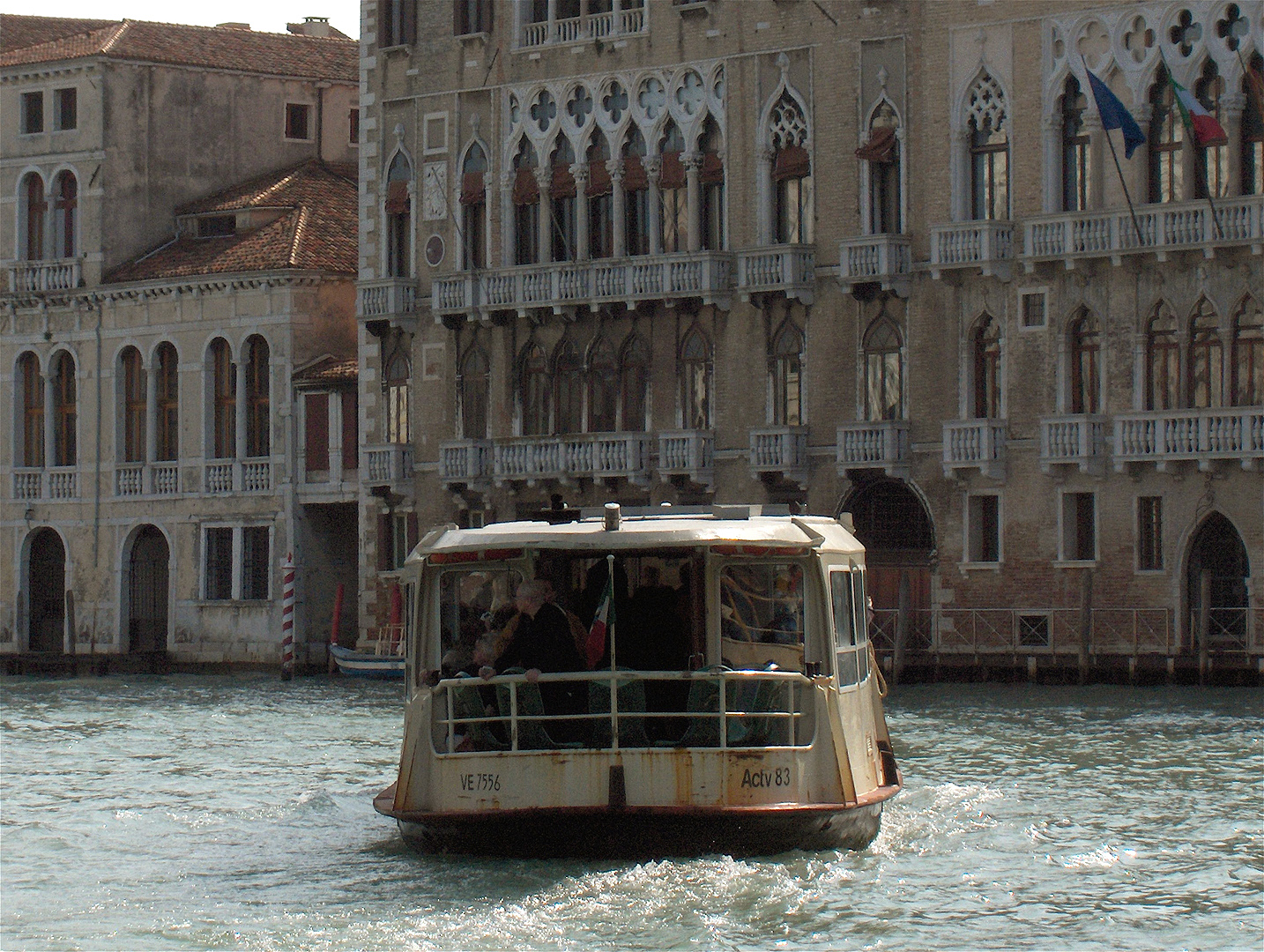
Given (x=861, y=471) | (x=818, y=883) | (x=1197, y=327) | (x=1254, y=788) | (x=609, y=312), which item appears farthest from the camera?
(x=609, y=312)

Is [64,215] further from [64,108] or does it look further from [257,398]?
[257,398]

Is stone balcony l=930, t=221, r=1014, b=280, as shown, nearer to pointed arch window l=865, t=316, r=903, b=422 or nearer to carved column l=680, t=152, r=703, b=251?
pointed arch window l=865, t=316, r=903, b=422

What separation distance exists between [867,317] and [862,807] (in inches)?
780

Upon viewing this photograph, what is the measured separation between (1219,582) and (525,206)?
12396 millimetres

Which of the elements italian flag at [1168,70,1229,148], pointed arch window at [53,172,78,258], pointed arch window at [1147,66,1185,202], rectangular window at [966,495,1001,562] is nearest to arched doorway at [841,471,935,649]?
rectangular window at [966,495,1001,562]

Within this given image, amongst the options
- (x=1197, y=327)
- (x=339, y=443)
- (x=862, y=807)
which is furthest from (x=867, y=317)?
(x=862, y=807)

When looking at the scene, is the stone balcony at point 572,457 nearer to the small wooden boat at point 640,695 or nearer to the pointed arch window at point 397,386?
the pointed arch window at point 397,386

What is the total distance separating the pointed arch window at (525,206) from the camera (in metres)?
38.8

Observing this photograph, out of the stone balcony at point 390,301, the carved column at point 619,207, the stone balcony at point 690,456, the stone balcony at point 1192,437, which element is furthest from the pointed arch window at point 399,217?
the stone balcony at point 1192,437

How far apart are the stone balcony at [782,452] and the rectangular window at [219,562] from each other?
10.5 m

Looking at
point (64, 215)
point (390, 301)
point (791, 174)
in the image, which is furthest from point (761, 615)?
point (64, 215)

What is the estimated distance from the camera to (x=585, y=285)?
123ft

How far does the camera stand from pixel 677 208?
1468 inches

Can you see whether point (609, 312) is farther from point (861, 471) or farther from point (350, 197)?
point (350, 197)
